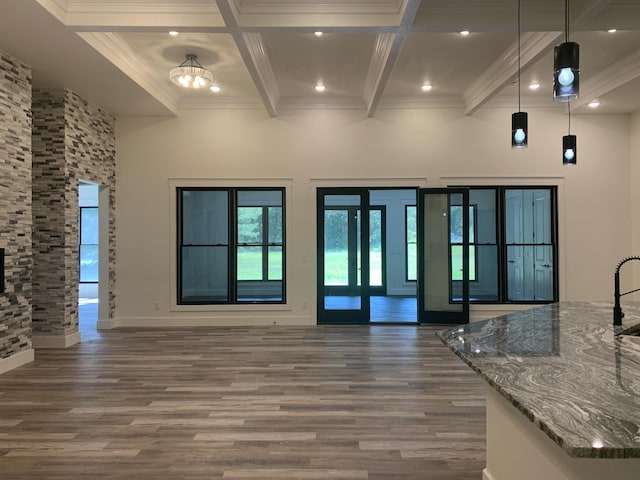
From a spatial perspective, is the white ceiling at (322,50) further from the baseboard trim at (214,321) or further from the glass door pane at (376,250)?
the glass door pane at (376,250)

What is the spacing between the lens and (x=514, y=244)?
7293 millimetres

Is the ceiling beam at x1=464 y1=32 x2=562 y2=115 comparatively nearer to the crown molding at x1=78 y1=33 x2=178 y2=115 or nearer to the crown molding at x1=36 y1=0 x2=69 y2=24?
the crown molding at x1=78 y1=33 x2=178 y2=115

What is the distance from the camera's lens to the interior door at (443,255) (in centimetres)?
703

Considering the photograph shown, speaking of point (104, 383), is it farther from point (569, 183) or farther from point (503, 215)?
point (569, 183)

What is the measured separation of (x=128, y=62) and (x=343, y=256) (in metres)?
4.12

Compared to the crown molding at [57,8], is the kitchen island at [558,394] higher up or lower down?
lower down

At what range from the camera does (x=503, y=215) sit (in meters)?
7.17

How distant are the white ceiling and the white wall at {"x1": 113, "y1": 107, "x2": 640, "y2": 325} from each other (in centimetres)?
29

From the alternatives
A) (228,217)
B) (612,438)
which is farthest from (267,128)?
(612,438)

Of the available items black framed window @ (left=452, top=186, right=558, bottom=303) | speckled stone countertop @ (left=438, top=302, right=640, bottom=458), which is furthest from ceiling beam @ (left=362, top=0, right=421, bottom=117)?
speckled stone countertop @ (left=438, top=302, right=640, bottom=458)

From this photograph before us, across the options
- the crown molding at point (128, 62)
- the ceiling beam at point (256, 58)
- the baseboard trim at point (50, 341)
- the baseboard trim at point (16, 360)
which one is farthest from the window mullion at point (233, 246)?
the baseboard trim at point (16, 360)

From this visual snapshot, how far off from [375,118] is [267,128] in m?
1.77

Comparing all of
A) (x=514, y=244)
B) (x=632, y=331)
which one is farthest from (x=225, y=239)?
(x=632, y=331)

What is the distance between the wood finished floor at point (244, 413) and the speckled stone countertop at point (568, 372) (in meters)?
0.92
